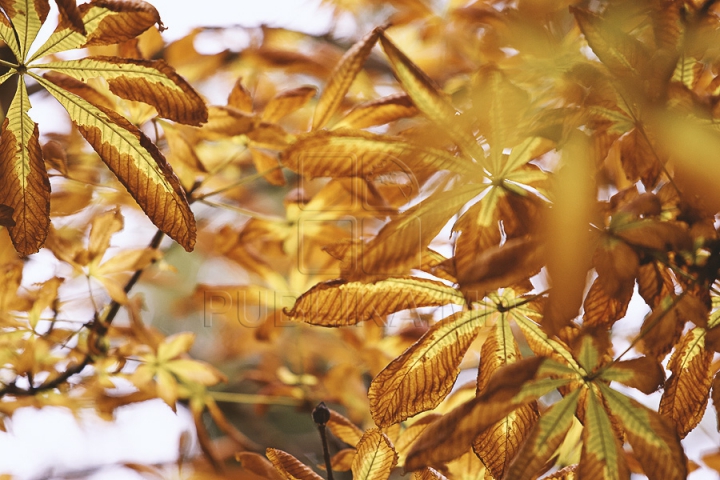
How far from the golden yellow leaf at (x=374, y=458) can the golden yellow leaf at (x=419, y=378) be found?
0.06 meters

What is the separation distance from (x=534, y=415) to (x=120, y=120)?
0.42 meters

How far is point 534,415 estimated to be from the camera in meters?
0.49

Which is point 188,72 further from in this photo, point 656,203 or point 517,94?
point 656,203

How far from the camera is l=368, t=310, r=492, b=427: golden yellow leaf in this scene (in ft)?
1.54

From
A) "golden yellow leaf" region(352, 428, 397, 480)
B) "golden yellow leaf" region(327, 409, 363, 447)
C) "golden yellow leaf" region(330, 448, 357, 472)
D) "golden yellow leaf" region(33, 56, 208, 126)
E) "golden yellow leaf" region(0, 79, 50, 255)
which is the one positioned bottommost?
"golden yellow leaf" region(330, 448, 357, 472)

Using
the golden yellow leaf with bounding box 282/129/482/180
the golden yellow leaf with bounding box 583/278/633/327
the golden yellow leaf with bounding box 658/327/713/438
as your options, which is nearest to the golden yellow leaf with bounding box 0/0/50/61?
the golden yellow leaf with bounding box 282/129/482/180

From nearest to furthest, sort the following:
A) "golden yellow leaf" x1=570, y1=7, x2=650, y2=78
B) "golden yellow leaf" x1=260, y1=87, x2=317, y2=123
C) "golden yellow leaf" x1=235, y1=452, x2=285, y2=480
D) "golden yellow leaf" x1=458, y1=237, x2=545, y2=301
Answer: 1. "golden yellow leaf" x1=458, y1=237, x2=545, y2=301
2. "golden yellow leaf" x1=570, y1=7, x2=650, y2=78
3. "golden yellow leaf" x1=235, y1=452, x2=285, y2=480
4. "golden yellow leaf" x1=260, y1=87, x2=317, y2=123

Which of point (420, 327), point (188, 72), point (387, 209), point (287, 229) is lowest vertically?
point (420, 327)

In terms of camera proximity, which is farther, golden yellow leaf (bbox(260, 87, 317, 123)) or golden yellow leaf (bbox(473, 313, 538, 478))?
golden yellow leaf (bbox(260, 87, 317, 123))

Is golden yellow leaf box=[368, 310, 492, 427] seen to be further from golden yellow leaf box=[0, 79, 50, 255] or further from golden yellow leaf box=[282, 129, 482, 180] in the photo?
golden yellow leaf box=[0, 79, 50, 255]

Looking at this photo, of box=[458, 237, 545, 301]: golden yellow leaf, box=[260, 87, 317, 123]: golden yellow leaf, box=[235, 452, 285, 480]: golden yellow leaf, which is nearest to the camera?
box=[458, 237, 545, 301]: golden yellow leaf

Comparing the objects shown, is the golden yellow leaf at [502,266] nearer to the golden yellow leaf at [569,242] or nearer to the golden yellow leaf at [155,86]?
the golden yellow leaf at [569,242]

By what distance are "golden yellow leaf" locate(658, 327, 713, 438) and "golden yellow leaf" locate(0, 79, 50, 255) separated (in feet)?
1.76

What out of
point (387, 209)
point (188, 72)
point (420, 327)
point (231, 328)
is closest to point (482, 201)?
point (387, 209)
